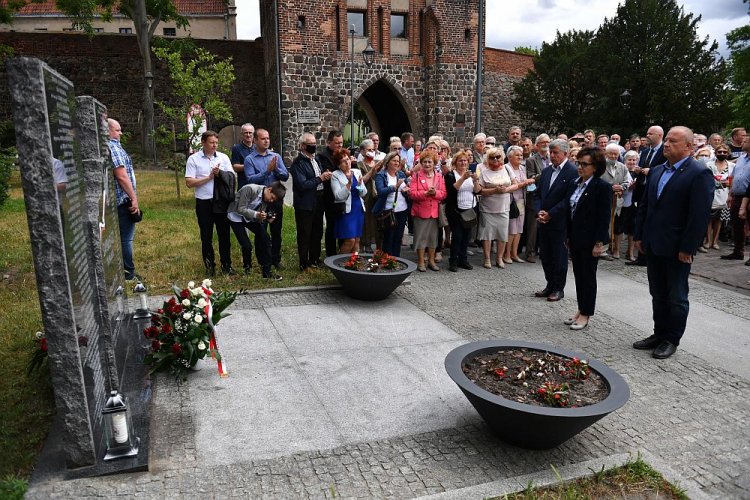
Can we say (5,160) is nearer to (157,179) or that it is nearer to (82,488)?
(157,179)

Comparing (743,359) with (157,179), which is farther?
(157,179)

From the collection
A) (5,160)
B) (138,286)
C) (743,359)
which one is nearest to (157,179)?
(5,160)

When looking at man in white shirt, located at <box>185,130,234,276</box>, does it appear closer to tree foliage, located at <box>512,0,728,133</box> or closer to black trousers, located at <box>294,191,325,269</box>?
black trousers, located at <box>294,191,325,269</box>

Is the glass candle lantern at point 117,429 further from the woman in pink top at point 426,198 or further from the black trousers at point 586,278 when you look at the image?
the woman in pink top at point 426,198

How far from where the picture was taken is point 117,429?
134 inches

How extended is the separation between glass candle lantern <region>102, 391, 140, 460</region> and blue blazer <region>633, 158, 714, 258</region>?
15.5 ft

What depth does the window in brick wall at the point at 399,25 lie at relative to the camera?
26.6m

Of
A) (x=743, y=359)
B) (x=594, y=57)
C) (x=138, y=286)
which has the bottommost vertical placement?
(x=743, y=359)

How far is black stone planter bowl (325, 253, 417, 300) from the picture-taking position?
22.0ft

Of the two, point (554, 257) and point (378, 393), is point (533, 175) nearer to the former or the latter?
point (554, 257)

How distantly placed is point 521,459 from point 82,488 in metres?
2.61

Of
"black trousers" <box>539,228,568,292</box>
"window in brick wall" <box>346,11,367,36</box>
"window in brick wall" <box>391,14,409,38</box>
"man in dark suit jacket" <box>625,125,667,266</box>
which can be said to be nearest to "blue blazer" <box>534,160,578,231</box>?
"black trousers" <box>539,228,568,292</box>

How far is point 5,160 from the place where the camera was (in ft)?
46.8

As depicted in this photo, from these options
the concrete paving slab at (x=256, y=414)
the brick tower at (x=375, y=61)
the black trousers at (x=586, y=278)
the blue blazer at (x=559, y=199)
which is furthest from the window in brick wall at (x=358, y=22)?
the concrete paving slab at (x=256, y=414)
